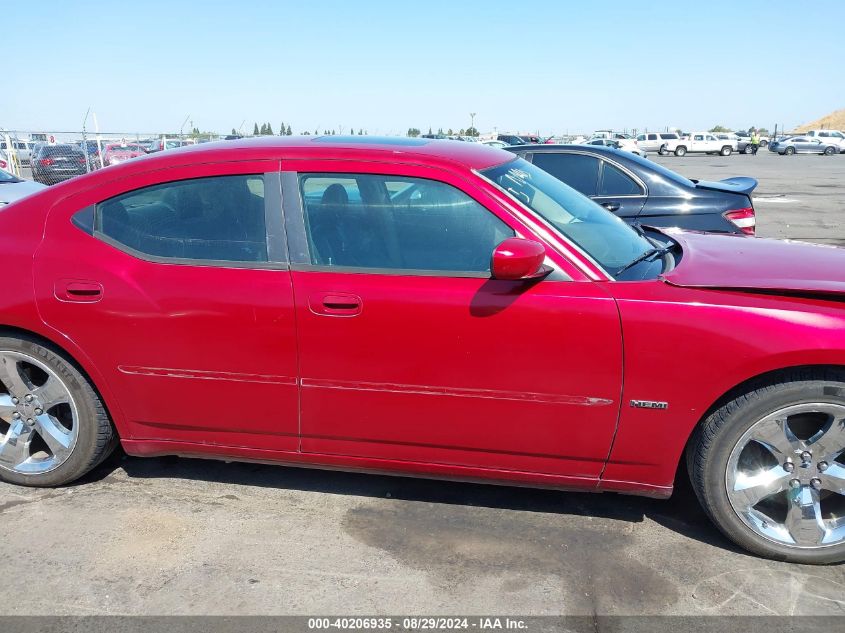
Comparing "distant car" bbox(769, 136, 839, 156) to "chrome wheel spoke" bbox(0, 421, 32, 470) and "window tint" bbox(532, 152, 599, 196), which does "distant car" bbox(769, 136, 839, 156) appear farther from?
"chrome wheel spoke" bbox(0, 421, 32, 470)

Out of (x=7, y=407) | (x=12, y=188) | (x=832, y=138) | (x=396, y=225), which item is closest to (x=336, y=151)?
(x=396, y=225)

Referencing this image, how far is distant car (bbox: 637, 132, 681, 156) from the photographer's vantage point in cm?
4922

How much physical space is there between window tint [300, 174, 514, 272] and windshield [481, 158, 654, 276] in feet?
0.75

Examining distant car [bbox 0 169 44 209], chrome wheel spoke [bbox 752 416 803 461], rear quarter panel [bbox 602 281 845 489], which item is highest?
distant car [bbox 0 169 44 209]

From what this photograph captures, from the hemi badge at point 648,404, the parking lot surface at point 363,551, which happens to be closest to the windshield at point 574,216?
the hemi badge at point 648,404

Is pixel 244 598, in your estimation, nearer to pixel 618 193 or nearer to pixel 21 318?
pixel 21 318

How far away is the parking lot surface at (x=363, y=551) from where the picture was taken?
2541 millimetres

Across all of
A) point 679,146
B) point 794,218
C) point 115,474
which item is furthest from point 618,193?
point 679,146

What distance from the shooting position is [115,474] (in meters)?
3.52

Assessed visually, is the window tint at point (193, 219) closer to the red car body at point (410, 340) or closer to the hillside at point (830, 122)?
the red car body at point (410, 340)

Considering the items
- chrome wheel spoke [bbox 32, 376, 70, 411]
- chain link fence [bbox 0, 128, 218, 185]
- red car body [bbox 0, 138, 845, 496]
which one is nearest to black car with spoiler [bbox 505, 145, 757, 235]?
red car body [bbox 0, 138, 845, 496]

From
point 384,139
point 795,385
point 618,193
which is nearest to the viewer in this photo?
point 795,385

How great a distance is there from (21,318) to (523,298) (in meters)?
2.28

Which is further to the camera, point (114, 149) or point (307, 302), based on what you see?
point (114, 149)
